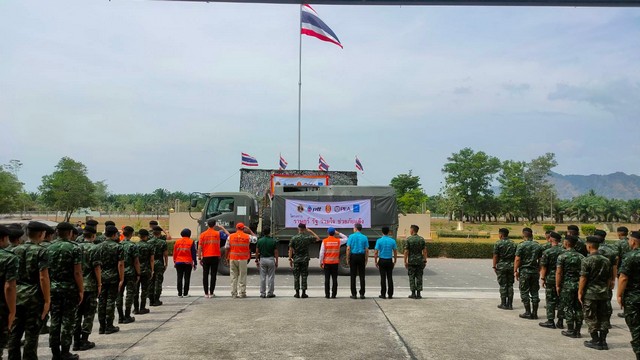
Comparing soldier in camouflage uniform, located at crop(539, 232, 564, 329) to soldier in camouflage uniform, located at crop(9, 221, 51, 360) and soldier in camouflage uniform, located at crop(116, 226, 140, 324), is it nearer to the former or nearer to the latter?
soldier in camouflage uniform, located at crop(116, 226, 140, 324)

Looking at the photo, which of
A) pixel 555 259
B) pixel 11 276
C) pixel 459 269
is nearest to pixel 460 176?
pixel 459 269

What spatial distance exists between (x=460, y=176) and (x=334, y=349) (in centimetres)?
9738

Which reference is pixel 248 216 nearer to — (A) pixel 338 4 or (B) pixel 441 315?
(B) pixel 441 315

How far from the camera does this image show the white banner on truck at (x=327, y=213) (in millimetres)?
17672

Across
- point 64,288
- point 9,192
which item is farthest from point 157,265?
point 9,192

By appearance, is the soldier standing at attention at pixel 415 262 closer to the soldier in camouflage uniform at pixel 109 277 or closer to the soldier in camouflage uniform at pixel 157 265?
the soldier in camouflage uniform at pixel 157 265

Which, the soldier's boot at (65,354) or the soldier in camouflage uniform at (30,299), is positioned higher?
the soldier in camouflage uniform at (30,299)

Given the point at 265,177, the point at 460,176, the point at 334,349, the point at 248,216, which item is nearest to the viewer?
the point at 334,349

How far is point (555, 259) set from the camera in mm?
9383

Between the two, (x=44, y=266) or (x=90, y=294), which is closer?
(x=44, y=266)

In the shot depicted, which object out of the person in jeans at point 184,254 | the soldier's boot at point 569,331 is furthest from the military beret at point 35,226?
the soldier's boot at point 569,331

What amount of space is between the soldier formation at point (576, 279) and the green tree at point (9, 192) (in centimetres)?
5919

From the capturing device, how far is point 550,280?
928cm

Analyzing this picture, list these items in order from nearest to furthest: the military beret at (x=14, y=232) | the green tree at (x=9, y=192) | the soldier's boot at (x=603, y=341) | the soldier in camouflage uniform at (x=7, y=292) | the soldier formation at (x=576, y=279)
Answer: the soldier in camouflage uniform at (x=7, y=292) < the military beret at (x=14, y=232) < the soldier formation at (x=576, y=279) < the soldier's boot at (x=603, y=341) < the green tree at (x=9, y=192)
